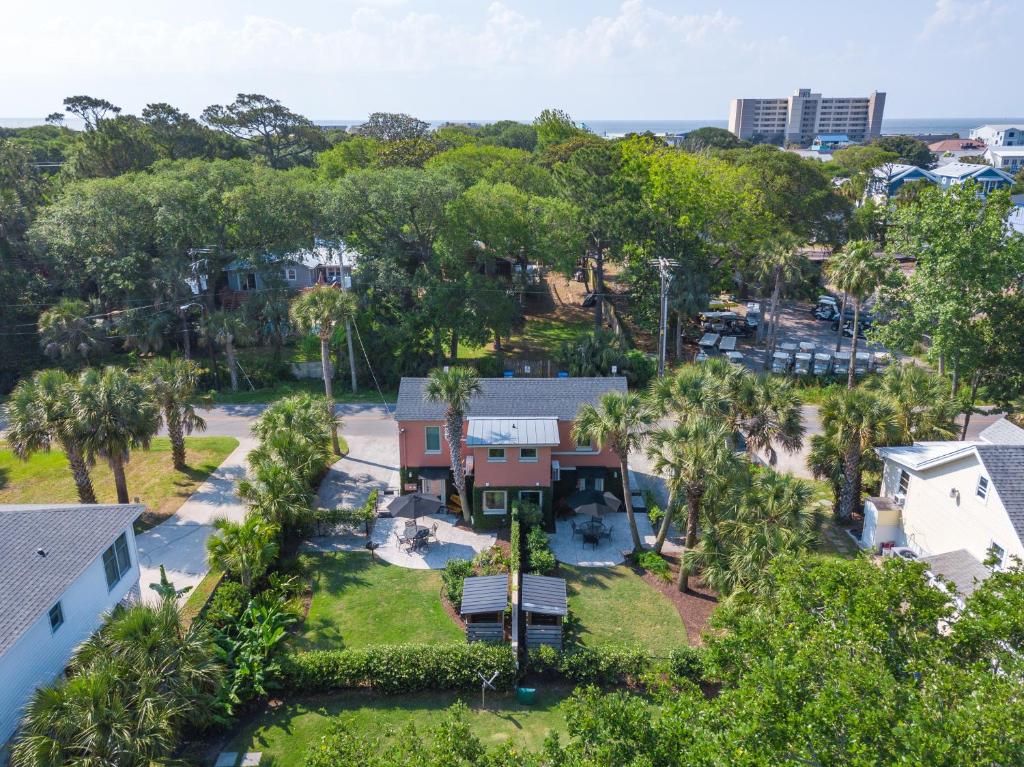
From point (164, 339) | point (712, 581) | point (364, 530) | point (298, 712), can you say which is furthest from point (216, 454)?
point (712, 581)

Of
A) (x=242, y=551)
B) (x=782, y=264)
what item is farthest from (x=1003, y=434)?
(x=242, y=551)

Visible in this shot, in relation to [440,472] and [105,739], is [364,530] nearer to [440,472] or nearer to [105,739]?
[440,472]

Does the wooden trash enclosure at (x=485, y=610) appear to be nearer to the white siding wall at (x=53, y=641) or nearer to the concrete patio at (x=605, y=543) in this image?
the concrete patio at (x=605, y=543)

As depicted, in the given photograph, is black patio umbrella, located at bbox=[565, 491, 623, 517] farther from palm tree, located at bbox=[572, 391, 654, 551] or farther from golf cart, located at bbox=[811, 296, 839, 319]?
golf cart, located at bbox=[811, 296, 839, 319]

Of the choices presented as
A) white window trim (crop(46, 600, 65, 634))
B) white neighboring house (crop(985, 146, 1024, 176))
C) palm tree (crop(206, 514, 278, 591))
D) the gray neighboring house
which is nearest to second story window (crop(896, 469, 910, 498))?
palm tree (crop(206, 514, 278, 591))

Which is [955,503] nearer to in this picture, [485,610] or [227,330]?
[485,610]
